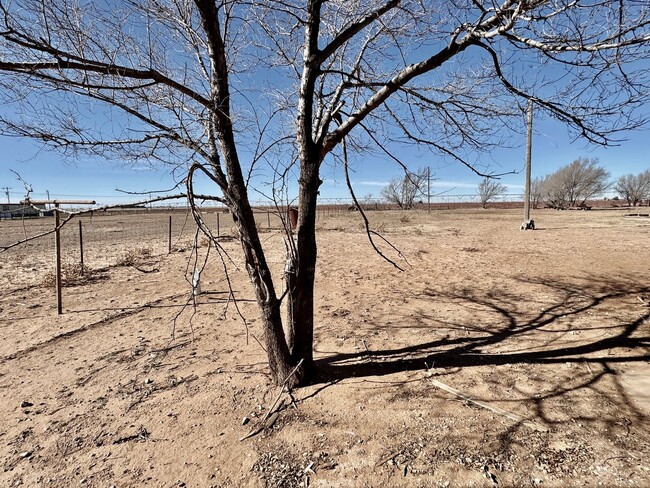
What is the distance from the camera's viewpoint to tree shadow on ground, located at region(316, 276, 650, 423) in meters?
2.93

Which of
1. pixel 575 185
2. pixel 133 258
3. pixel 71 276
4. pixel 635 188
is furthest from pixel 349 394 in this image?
pixel 635 188

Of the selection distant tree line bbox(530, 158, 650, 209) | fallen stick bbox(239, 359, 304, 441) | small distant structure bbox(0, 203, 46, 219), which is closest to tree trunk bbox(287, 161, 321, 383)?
fallen stick bbox(239, 359, 304, 441)

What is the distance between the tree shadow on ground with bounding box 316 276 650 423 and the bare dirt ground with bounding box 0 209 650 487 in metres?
0.02

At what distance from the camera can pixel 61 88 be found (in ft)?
6.45

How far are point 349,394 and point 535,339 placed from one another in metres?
2.38

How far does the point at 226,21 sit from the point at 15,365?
392 centimetres

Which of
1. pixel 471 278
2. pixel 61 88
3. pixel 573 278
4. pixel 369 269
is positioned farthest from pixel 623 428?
pixel 369 269

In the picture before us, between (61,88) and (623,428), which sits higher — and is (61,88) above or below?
above

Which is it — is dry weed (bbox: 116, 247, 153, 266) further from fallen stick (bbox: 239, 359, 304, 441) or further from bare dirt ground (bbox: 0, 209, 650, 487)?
fallen stick (bbox: 239, 359, 304, 441)

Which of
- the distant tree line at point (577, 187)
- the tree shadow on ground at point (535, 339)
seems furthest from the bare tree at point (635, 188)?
the tree shadow on ground at point (535, 339)

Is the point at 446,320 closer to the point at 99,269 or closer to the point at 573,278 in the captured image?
the point at 573,278

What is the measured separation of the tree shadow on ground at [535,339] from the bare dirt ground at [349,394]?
23 millimetres

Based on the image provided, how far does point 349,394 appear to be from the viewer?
103 inches

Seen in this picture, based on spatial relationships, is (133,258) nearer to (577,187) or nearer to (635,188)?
(577,187)
